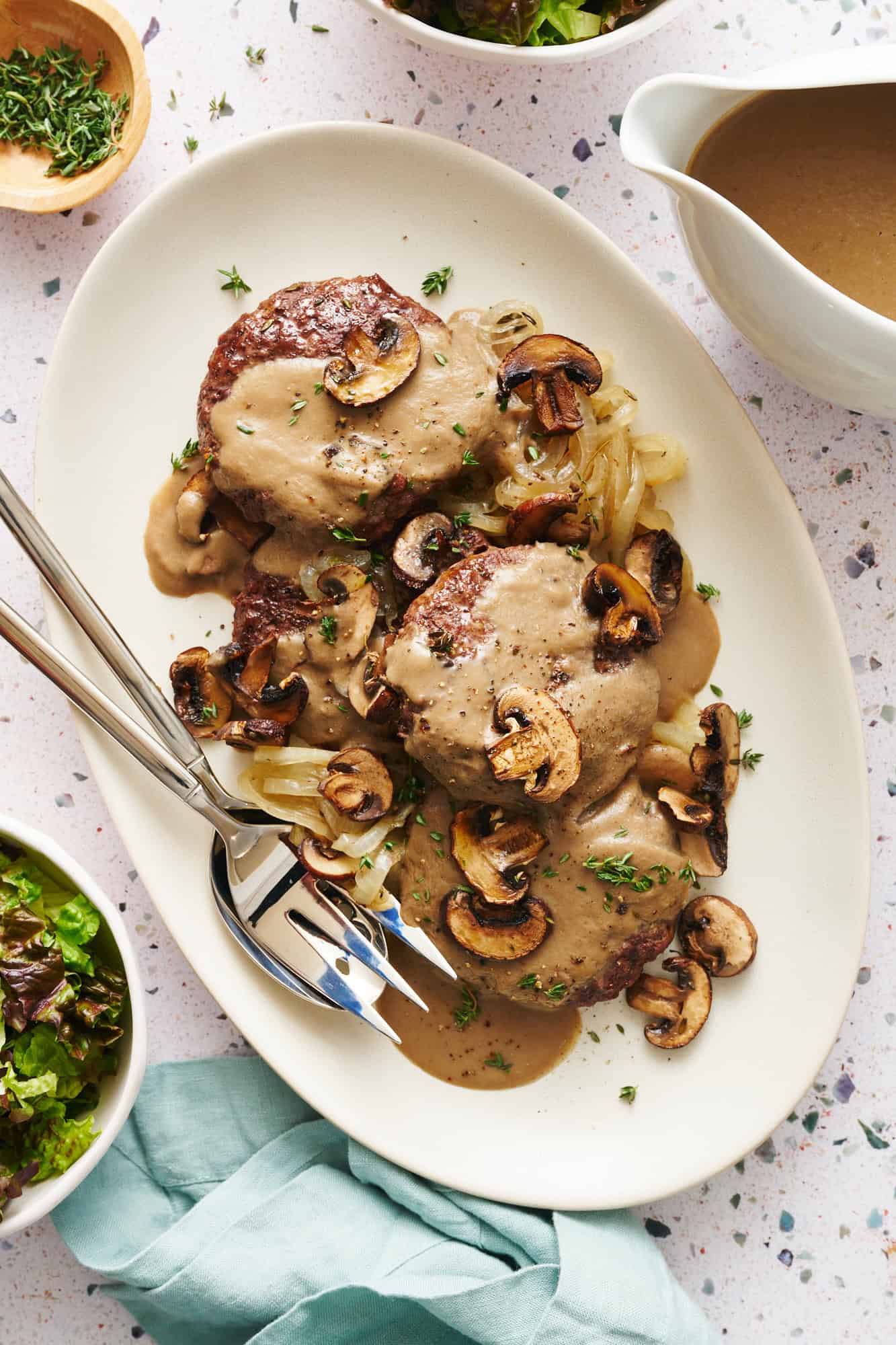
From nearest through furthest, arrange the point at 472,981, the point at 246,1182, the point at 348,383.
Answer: the point at 348,383
the point at 472,981
the point at 246,1182

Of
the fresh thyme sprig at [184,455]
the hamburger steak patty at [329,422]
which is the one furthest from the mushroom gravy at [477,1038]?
the fresh thyme sprig at [184,455]

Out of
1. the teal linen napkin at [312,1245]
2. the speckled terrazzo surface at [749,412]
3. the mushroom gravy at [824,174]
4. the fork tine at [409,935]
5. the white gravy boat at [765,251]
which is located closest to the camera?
the white gravy boat at [765,251]

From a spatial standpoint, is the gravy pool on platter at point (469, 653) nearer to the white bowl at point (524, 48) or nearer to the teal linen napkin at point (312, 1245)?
the teal linen napkin at point (312, 1245)

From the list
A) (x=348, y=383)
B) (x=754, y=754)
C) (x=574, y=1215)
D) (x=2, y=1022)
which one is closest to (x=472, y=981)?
(x=574, y=1215)

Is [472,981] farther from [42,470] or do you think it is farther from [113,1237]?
[42,470]

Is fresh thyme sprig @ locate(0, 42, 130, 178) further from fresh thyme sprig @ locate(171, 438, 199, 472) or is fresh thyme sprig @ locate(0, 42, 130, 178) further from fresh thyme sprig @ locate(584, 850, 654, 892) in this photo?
fresh thyme sprig @ locate(584, 850, 654, 892)

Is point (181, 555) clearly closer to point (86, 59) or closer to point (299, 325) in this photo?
point (299, 325)
